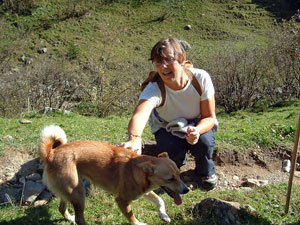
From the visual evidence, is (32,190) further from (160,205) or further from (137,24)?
(137,24)

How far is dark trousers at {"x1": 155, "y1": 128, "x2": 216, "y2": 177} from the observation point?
13.2ft

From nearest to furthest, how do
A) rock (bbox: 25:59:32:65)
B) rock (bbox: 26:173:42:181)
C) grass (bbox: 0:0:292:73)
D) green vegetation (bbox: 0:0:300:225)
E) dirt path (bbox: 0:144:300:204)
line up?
1. green vegetation (bbox: 0:0:300:225)
2. rock (bbox: 26:173:42:181)
3. dirt path (bbox: 0:144:300:204)
4. rock (bbox: 25:59:32:65)
5. grass (bbox: 0:0:292:73)

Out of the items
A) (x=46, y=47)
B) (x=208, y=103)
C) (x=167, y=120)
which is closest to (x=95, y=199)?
(x=167, y=120)

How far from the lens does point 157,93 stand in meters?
3.71

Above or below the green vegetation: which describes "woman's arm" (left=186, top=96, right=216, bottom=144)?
above

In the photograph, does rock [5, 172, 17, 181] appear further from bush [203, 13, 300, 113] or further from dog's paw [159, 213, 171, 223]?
bush [203, 13, 300, 113]

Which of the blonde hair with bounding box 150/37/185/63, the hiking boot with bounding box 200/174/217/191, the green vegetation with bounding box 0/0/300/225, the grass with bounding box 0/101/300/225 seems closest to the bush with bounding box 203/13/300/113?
the green vegetation with bounding box 0/0/300/225

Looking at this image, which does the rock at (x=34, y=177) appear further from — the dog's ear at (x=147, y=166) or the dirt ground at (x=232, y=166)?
the dog's ear at (x=147, y=166)

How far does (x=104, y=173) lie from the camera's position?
131 inches

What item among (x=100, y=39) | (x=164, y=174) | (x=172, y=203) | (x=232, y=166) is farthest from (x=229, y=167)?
(x=100, y=39)

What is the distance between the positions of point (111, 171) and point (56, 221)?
85 cm

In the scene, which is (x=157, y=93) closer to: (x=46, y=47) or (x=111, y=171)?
(x=111, y=171)

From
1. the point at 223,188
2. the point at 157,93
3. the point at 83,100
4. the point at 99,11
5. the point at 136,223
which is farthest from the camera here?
the point at 99,11

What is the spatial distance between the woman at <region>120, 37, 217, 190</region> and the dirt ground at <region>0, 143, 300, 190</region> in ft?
1.74
